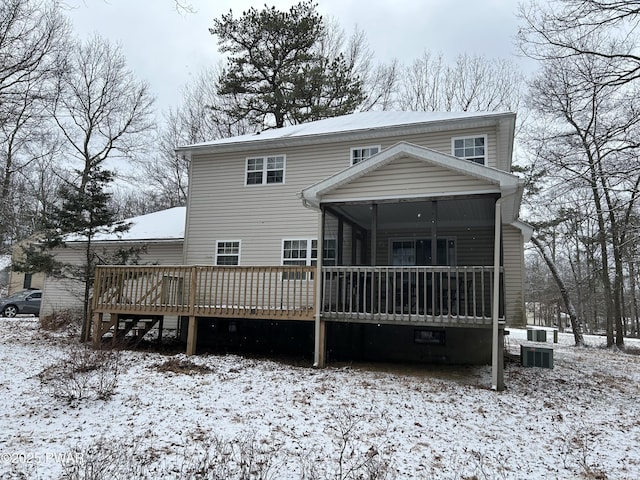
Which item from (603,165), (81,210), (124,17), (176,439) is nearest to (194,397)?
(176,439)

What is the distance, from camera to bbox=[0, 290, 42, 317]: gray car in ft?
67.8

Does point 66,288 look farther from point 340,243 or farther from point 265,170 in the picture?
point 340,243

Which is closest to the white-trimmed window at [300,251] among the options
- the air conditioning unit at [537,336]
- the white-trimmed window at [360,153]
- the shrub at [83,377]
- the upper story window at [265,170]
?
the upper story window at [265,170]

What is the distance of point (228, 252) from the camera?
12.9 meters

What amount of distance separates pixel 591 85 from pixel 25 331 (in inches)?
653

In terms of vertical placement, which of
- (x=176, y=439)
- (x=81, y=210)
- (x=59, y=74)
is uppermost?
(x=59, y=74)

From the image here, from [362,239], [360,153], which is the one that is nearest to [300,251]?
[362,239]

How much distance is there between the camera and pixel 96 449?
452 centimetres

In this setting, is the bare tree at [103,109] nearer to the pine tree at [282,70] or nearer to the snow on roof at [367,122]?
the pine tree at [282,70]

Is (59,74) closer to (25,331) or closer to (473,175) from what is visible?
(25,331)

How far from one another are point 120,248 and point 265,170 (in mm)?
6110

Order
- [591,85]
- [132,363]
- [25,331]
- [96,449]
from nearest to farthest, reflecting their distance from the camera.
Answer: [96,449]
[591,85]
[132,363]
[25,331]

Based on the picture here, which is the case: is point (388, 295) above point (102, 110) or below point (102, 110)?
below

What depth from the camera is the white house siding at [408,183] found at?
8.12 meters
